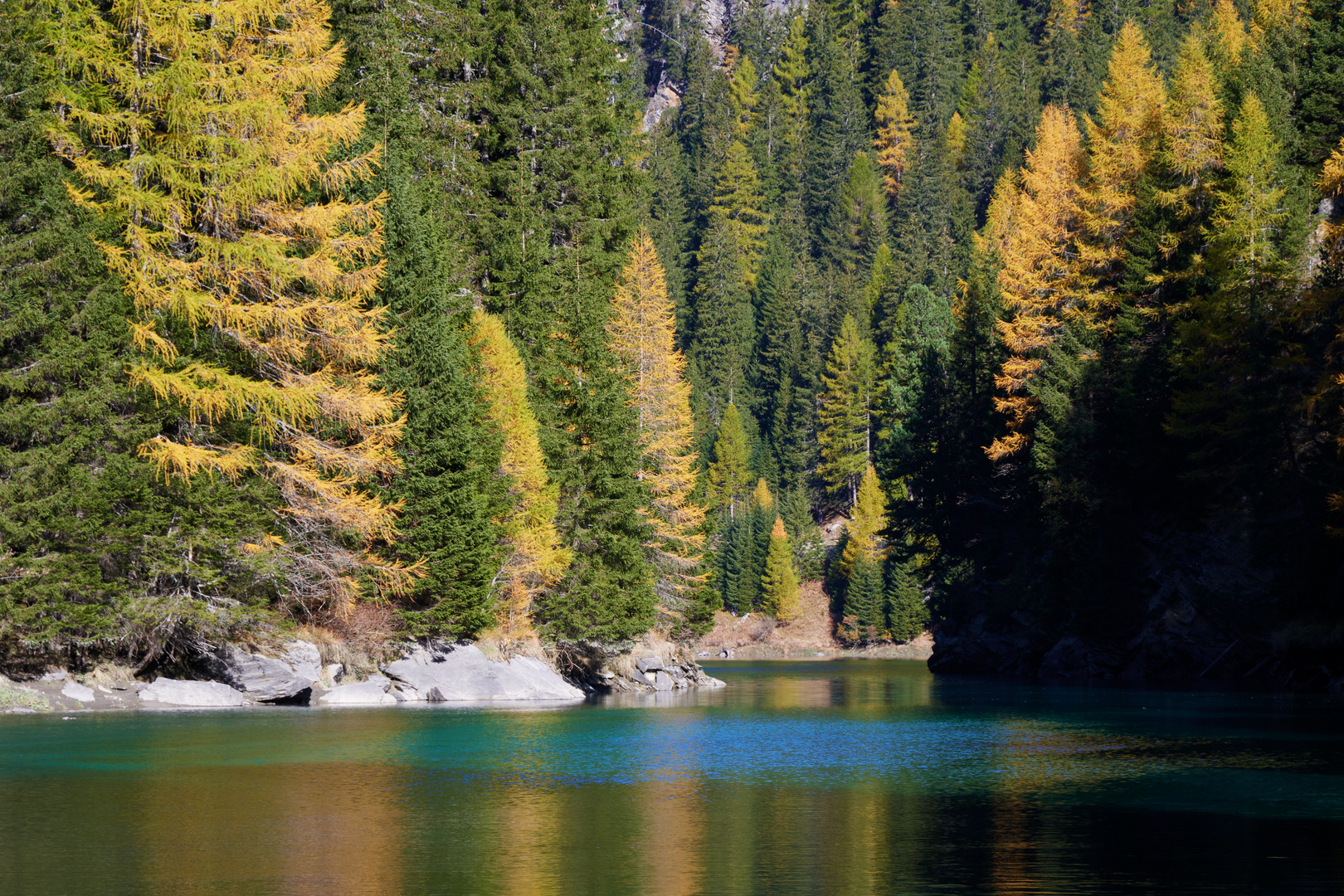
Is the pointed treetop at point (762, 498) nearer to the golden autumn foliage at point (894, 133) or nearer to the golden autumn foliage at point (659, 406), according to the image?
the golden autumn foliage at point (894, 133)

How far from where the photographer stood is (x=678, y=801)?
17.7 meters

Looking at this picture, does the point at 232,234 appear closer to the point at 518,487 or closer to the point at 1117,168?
the point at 518,487

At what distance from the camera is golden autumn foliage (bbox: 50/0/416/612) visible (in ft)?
97.5

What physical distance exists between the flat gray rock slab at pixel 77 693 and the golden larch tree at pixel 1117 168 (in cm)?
4224

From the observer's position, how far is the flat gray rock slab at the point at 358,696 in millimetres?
33594

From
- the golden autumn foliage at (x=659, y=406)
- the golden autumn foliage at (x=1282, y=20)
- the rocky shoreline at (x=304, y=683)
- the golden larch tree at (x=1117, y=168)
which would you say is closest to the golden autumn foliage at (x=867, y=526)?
the golden autumn foliage at (x=1282, y=20)

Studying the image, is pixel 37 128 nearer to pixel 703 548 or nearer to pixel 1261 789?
pixel 1261 789

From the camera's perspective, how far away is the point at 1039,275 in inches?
2325

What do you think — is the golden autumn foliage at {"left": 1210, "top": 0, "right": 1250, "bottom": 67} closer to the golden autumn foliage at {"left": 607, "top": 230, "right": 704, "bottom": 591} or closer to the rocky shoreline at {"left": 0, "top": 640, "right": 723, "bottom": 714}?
the golden autumn foliage at {"left": 607, "top": 230, "right": 704, "bottom": 591}

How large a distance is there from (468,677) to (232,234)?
45.0 ft

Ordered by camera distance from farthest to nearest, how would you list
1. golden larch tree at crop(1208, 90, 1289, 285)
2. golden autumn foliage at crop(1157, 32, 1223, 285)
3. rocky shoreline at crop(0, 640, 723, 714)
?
1. golden autumn foliage at crop(1157, 32, 1223, 285)
2. golden larch tree at crop(1208, 90, 1289, 285)
3. rocky shoreline at crop(0, 640, 723, 714)

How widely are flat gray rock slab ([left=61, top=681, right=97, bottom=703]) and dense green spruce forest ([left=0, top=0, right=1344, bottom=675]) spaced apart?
93cm

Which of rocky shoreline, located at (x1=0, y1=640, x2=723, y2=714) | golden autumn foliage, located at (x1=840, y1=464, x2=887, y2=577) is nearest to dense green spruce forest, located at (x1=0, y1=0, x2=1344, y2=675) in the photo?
rocky shoreline, located at (x1=0, y1=640, x2=723, y2=714)

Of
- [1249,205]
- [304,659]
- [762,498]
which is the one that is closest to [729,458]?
[762,498]
